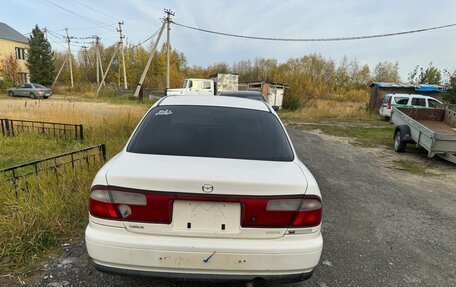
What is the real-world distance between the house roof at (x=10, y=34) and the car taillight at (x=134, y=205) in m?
54.1

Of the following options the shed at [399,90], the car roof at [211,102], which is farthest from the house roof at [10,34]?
the car roof at [211,102]

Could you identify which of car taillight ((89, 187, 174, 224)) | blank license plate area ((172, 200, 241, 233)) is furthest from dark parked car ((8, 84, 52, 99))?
blank license plate area ((172, 200, 241, 233))

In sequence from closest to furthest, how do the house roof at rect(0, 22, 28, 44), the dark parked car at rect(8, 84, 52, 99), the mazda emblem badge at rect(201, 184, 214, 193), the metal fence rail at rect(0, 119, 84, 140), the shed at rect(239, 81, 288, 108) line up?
the mazda emblem badge at rect(201, 184, 214, 193)
the metal fence rail at rect(0, 119, 84, 140)
the shed at rect(239, 81, 288, 108)
the dark parked car at rect(8, 84, 52, 99)
the house roof at rect(0, 22, 28, 44)

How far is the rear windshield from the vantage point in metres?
2.52

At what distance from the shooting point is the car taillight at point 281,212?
2012 millimetres

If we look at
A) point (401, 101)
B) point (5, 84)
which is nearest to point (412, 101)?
point (401, 101)

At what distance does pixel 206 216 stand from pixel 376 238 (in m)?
2.75

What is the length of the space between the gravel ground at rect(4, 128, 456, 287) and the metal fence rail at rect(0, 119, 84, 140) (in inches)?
268

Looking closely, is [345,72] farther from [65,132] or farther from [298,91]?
[65,132]

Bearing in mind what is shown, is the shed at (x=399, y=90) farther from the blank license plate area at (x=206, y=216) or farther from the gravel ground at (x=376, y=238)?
the blank license plate area at (x=206, y=216)

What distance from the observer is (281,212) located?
205 centimetres

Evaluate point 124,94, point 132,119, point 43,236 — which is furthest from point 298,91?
point 43,236

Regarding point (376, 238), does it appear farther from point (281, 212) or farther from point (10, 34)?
point (10, 34)

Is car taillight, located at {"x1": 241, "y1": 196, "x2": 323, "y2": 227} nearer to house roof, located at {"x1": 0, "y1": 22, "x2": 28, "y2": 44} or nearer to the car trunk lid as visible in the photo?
the car trunk lid
